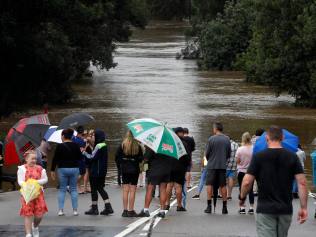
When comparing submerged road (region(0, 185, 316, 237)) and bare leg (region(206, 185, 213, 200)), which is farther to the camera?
bare leg (region(206, 185, 213, 200))

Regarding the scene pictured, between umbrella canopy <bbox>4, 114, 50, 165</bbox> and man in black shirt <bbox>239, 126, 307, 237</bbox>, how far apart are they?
33.6 feet

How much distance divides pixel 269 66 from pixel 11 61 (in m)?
15.7

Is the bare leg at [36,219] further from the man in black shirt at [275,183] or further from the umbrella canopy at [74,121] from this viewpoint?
the umbrella canopy at [74,121]

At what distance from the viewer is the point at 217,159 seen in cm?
1534

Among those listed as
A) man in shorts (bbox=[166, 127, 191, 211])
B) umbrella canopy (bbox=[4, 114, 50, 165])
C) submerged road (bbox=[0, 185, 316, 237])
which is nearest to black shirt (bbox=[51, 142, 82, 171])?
submerged road (bbox=[0, 185, 316, 237])

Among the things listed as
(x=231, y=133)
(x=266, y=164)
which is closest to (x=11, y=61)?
(x=231, y=133)

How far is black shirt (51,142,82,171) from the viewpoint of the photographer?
14805mm

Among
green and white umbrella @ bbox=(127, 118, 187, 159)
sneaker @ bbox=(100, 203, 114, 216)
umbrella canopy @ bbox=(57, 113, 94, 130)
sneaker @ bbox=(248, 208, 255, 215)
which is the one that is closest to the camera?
green and white umbrella @ bbox=(127, 118, 187, 159)

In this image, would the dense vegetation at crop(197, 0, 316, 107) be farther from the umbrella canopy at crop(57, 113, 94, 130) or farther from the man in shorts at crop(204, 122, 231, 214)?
the man in shorts at crop(204, 122, 231, 214)

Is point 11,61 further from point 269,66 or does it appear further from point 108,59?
point 108,59

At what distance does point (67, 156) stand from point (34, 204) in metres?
2.53

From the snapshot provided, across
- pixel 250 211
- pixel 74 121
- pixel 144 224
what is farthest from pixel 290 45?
pixel 144 224

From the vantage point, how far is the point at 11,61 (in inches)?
1362

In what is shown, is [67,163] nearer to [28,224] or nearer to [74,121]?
[28,224]
